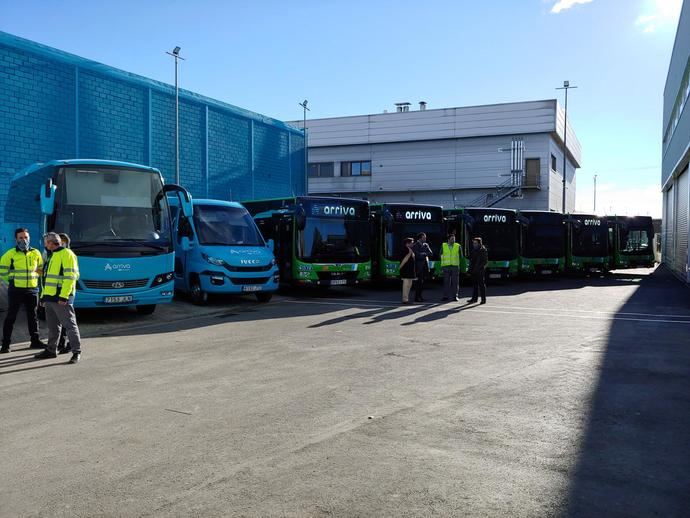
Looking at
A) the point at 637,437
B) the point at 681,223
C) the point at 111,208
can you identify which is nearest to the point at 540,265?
the point at 681,223

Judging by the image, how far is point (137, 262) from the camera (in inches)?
470

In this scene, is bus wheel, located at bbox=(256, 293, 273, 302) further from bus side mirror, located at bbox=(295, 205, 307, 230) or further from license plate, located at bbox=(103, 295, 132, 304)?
license plate, located at bbox=(103, 295, 132, 304)

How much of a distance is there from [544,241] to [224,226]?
1468 cm

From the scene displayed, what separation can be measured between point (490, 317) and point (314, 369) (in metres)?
6.37

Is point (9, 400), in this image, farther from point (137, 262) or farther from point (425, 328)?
point (425, 328)

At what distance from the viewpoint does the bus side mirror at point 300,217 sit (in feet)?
55.5

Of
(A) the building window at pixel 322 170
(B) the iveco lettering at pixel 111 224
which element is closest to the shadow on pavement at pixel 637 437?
(B) the iveco lettering at pixel 111 224

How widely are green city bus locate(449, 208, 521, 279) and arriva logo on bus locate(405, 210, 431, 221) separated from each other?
6.37ft

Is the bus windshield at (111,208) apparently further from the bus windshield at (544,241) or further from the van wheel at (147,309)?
the bus windshield at (544,241)

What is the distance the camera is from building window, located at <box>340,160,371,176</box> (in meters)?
51.1

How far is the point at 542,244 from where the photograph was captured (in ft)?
81.5

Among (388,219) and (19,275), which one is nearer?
(19,275)

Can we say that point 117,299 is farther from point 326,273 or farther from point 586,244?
point 586,244

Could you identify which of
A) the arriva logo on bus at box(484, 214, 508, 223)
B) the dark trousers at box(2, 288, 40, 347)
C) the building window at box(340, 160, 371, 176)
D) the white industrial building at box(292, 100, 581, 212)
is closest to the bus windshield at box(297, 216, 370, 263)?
the arriva logo on bus at box(484, 214, 508, 223)
